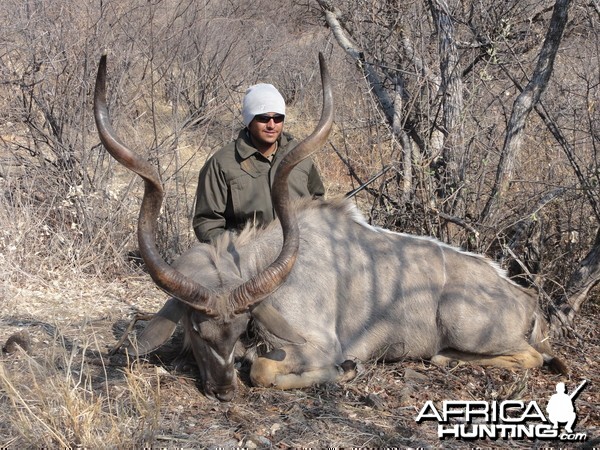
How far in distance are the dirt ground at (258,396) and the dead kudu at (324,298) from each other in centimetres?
14

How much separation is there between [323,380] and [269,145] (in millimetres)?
1641

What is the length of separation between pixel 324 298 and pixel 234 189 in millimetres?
978

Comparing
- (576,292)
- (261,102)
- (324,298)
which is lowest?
(576,292)

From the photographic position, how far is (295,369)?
13.8 feet

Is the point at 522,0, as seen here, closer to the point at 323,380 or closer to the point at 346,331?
the point at 346,331

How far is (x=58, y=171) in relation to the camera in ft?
21.6

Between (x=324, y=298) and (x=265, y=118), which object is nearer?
(x=324, y=298)

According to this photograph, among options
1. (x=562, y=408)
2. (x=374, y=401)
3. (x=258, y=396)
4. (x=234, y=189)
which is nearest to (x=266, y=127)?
(x=234, y=189)

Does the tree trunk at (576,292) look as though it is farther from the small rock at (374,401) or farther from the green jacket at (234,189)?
the green jacket at (234,189)

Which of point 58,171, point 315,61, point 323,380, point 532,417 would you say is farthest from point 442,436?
point 315,61

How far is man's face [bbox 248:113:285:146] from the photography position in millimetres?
4828

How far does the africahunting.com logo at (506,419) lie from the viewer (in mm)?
3654

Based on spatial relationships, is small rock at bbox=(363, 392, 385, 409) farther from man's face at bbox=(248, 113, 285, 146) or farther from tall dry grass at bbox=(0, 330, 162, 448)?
man's face at bbox=(248, 113, 285, 146)

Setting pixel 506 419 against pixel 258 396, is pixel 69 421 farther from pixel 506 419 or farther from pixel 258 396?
pixel 506 419
